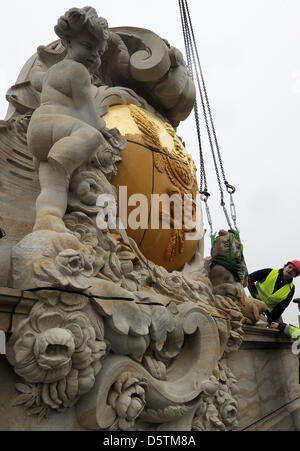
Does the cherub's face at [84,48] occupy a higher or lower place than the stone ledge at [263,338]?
higher

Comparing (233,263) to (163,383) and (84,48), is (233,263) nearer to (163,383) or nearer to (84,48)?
(163,383)

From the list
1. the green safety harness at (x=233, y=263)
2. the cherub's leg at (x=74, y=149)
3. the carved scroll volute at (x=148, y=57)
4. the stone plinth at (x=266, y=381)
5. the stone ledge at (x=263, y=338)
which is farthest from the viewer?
the carved scroll volute at (x=148, y=57)

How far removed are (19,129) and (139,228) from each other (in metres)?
1.40

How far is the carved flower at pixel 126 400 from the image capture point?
2.07 meters

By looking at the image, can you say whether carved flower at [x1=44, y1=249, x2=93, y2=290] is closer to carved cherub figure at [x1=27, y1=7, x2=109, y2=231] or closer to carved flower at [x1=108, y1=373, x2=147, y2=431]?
carved cherub figure at [x1=27, y1=7, x2=109, y2=231]

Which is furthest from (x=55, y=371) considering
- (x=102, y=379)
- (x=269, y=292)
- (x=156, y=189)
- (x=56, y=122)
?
(x=269, y=292)

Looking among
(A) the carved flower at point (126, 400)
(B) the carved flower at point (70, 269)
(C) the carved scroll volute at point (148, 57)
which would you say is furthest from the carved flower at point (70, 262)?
(C) the carved scroll volute at point (148, 57)

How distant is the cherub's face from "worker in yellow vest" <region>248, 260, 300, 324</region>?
389cm

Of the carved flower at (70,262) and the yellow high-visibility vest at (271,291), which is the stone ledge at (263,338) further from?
the carved flower at (70,262)

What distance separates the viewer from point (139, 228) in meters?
3.36

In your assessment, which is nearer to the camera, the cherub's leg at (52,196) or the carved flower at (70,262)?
the carved flower at (70,262)

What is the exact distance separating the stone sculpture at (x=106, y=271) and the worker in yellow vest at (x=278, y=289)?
1.59 metres

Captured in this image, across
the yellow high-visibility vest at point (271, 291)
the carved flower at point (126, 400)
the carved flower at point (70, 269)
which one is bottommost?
the carved flower at point (126, 400)

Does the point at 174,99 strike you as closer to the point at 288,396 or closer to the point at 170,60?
the point at 170,60
